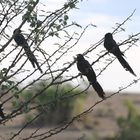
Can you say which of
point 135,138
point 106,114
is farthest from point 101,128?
point 135,138

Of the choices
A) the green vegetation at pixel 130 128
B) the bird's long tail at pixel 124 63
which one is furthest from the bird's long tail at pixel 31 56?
the green vegetation at pixel 130 128

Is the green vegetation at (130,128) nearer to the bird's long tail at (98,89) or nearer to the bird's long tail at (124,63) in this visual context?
the bird's long tail at (124,63)

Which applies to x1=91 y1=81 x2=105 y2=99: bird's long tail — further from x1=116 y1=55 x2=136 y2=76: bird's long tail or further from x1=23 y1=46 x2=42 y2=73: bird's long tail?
x1=23 y1=46 x2=42 y2=73: bird's long tail

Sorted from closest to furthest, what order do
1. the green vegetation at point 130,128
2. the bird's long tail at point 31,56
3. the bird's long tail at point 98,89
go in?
the bird's long tail at point 31,56, the bird's long tail at point 98,89, the green vegetation at point 130,128

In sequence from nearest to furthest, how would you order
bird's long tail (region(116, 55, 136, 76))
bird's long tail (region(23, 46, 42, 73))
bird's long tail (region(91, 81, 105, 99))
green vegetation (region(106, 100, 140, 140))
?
bird's long tail (region(23, 46, 42, 73)), bird's long tail (region(91, 81, 105, 99)), bird's long tail (region(116, 55, 136, 76)), green vegetation (region(106, 100, 140, 140))

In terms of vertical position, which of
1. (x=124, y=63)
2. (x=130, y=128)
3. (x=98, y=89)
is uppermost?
(x=130, y=128)

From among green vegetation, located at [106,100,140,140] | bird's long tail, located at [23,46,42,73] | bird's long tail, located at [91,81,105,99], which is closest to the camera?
bird's long tail, located at [23,46,42,73]

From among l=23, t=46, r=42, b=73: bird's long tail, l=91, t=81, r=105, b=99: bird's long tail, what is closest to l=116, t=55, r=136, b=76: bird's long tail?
l=91, t=81, r=105, b=99: bird's long tail

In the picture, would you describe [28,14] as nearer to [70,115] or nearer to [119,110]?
[70,115]

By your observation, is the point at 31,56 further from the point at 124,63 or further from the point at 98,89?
the point at 124,63

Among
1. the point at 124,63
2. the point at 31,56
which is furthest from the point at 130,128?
the point at 31,56

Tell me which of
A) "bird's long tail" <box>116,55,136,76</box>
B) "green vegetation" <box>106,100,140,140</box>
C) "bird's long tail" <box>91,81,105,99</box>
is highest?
"green vegetation" <box>106,100,140,140</box>

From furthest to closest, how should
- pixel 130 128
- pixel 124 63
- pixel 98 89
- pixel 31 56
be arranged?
pixel 130 128 → pixel 124 63 → pixel 98 89 → pixel 31 56

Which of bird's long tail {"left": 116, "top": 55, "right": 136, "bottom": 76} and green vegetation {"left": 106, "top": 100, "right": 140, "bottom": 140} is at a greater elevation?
green vegetation {"left": 106, "top": 100, "right": 140, "bottom": 140}
